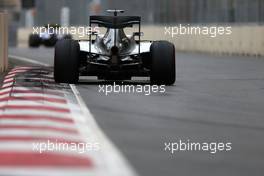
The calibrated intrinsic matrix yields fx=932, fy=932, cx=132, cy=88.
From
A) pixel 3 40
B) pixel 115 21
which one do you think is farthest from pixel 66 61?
pixel 3 40

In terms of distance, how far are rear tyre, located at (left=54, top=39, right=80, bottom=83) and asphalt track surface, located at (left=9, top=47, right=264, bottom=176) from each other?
303 mm

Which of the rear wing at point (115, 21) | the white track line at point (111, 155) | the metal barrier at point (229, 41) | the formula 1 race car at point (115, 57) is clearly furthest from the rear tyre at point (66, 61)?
the metal barrier at point (229, 41)

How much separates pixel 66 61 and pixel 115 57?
3.20 feet

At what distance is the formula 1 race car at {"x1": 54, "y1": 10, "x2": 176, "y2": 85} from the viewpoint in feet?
58.0

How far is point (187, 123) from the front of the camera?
1130 cm

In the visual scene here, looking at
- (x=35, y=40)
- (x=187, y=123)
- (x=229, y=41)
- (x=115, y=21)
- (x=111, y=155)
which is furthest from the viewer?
(x=35, y=40)

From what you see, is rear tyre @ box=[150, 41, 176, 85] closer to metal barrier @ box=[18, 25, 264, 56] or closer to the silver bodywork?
the silver bodywork

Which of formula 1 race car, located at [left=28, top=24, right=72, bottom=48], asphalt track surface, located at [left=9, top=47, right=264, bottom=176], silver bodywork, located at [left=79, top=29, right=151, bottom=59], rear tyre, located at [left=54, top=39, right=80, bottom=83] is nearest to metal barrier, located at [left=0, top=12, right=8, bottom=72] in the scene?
asphalt track surface, located at [left=9, top=47, right=264, bottom=176]

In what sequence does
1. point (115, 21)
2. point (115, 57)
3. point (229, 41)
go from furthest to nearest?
1. point (229, 41)
2. point (115, 21)
3. point (115, 57)

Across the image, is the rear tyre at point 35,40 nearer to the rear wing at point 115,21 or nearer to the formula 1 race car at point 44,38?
the formula 1 race car at point 44,38

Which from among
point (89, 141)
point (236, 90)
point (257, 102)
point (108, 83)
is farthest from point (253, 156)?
point (108, 83)

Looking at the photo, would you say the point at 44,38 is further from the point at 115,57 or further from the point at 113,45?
the point at 115,57

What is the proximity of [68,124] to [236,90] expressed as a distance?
746 centimetres

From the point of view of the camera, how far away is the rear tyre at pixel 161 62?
17656mm
